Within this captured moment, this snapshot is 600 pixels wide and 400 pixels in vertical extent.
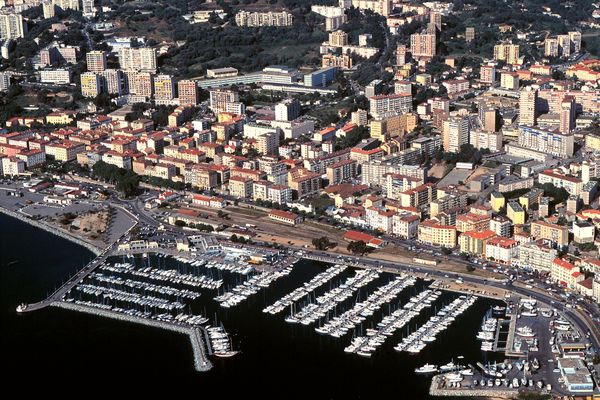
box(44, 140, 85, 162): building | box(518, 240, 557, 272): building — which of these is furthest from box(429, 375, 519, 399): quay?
box(44, 140, 85, 162): building

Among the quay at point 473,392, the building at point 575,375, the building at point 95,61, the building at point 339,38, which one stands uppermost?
the building at point 339,38

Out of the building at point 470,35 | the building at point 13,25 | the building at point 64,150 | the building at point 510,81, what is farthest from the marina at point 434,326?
the building at point 13,25

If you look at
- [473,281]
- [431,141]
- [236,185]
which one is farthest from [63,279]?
[431,141]

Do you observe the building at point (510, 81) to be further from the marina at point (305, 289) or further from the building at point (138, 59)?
the marina at point (305, 289)

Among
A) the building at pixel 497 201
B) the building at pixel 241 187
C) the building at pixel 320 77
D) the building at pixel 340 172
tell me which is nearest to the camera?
the building at pixel 497 201

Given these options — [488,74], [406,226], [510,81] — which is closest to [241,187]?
[406,226]

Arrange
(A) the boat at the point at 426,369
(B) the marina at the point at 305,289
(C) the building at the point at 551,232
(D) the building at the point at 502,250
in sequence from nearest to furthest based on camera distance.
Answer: (A) the boat at the point at 426,369
(B) the marina at the point at 305,289
(D) the building at the point at 502,250
(C) the building at the point at 551,232
